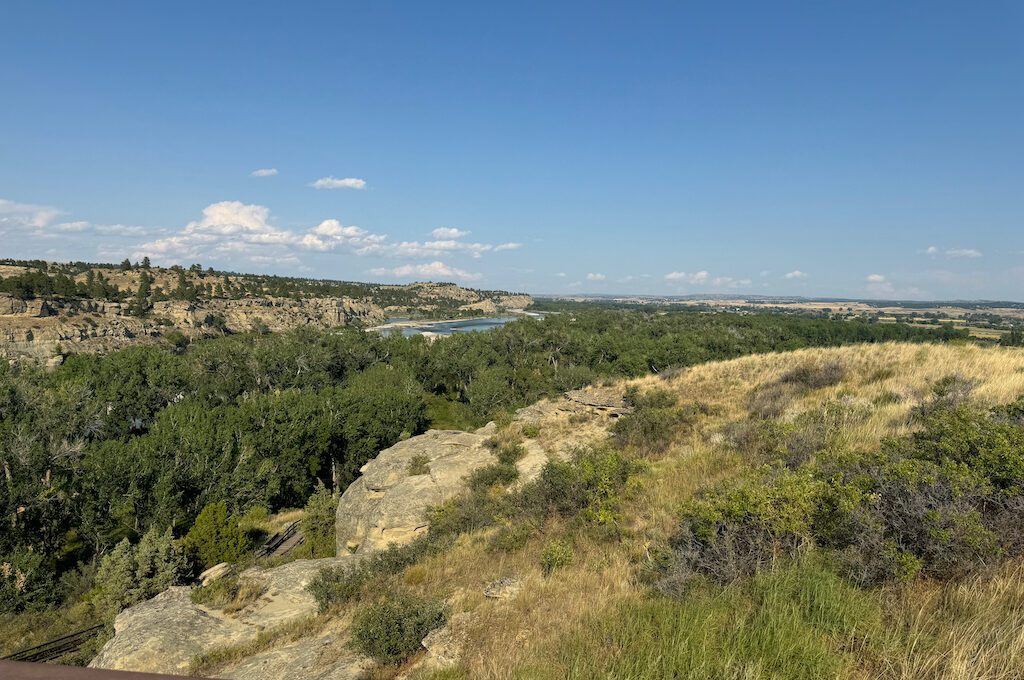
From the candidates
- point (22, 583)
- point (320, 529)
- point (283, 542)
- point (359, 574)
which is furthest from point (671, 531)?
point (22, 583)

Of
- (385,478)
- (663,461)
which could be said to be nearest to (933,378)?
(663,461)

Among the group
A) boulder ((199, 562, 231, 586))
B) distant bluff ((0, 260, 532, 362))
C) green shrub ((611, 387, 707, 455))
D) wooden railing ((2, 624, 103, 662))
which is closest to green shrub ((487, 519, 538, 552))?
green shrub ((611, 387, 707, 455))

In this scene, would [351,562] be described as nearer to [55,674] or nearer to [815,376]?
[55,674]

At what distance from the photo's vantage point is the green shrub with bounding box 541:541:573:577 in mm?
9055

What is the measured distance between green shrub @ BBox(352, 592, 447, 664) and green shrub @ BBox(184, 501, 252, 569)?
22.4 m

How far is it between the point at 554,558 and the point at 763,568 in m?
4.12

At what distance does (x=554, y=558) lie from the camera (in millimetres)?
9102

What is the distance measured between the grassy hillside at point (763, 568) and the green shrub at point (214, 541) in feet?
61.9

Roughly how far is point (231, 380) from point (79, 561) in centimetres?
3325

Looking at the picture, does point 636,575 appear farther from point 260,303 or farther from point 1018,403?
point 260,303

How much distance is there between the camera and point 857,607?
4727 mm

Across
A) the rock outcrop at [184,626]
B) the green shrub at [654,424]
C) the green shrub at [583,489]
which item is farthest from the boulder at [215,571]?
the green shrub at [654,424]

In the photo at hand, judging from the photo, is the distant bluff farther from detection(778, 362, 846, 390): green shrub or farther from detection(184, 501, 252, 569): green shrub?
detection(778, 362, 846, 390): green shrub

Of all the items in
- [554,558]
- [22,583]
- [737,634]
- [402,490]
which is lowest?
[22,583]
